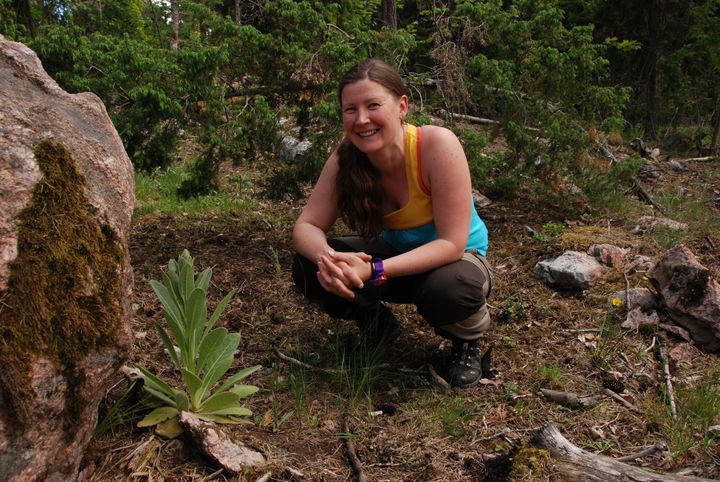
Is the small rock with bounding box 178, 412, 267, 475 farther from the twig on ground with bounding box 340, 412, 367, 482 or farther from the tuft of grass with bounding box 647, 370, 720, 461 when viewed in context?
the tuft of grass with bounding box 647, 370, 720, 461

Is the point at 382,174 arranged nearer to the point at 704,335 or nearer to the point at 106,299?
the point at 106,299

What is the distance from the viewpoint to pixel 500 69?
4.60 metres

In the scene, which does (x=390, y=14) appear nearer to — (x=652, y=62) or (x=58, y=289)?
(x=58, y=289)

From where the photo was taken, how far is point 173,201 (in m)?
5.95

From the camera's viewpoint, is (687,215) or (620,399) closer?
(620,399)

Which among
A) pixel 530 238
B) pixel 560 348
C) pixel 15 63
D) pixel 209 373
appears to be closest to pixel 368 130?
pixel 209 373

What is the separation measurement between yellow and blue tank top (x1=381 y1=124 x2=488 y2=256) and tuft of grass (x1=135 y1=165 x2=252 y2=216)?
2457 mm

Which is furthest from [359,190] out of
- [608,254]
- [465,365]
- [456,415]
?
[608,254]

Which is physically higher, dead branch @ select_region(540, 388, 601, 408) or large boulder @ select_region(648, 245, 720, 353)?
large boulder @ select_region(648, 245, 720, 353)

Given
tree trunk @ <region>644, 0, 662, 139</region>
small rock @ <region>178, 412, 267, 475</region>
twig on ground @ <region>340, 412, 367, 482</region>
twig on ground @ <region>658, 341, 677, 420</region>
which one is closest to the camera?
small rock @ <region>178, 412, 267, 475</region>

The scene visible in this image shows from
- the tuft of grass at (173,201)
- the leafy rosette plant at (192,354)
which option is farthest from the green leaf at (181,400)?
the tuft of grass at (173,201)

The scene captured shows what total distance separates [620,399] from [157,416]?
2079mm

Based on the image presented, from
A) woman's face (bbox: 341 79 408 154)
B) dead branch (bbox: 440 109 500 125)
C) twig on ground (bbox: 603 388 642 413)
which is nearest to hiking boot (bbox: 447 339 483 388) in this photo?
twig on ground (bbox: 603 388 642 413)

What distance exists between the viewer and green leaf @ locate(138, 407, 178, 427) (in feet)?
7.61
